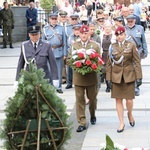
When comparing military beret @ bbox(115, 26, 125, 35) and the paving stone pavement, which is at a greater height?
military beret @ bbox(115, 26, 125, 35)

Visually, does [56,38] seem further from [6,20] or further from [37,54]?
[6,20]

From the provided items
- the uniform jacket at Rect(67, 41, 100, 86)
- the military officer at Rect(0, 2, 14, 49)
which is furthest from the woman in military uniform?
the military officer at Rect(0, 2, 14, 49)

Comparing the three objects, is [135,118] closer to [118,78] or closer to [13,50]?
[118,78]

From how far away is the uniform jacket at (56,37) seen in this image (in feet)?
40.1

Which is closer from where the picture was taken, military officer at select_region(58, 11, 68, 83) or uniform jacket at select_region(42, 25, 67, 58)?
uniform jacket at select_region(42, 25, 67, 58)

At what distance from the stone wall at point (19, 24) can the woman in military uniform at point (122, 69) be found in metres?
17.3

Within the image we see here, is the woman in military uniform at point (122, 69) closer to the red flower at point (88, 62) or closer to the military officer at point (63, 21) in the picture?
the red flower at point (88, 62)

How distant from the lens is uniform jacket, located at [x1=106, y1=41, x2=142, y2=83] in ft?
28.2

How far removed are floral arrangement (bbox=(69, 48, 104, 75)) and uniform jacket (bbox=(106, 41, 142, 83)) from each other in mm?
273

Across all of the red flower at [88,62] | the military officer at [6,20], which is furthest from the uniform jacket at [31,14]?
the red flower at [88,62]

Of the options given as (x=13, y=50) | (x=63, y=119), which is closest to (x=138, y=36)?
(x=63, y=119)

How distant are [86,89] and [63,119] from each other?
303 cm

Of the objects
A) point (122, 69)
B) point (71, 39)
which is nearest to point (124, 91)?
point (122, 69)

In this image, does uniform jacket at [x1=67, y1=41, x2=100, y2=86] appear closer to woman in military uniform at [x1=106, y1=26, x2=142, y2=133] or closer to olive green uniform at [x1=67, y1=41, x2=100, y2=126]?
olive green uniform at [x1=67, y1=41, x2=100, y2=126]
